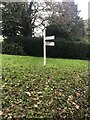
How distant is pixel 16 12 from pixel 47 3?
1.96 meters

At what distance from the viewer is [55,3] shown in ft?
42.7

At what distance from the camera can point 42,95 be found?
468cm

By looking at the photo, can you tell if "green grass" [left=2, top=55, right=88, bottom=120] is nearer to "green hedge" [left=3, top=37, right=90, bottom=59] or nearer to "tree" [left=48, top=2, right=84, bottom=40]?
"green hedge" [left=3, top=37, right=90, bottom=59]

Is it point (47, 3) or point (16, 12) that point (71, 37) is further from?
point (16, 12)

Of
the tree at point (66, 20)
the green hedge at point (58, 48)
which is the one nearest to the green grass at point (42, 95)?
the green hedge at point (58, 48)

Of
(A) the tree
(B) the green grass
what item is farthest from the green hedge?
(B) the green grass

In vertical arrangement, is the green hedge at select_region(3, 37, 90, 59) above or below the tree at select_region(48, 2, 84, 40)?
below

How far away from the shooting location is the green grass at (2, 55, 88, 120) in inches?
161

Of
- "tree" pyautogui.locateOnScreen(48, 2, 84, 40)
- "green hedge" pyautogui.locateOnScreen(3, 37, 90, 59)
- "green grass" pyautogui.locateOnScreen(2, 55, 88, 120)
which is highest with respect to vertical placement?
"tree" pyautogui.locateOnScreen(48, 2, 84, 40)

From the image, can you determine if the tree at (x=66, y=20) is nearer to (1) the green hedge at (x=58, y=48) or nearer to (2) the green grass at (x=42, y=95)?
(1) the green hedge at (x=58, y=48)

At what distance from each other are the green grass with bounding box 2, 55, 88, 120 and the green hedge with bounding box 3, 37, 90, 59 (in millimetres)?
6196

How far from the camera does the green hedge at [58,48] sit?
490 inches

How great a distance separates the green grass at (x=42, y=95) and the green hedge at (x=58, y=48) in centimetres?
620

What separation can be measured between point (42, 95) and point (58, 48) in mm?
8442
